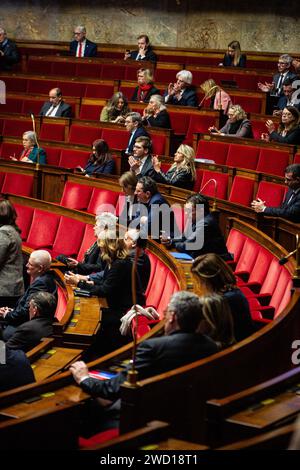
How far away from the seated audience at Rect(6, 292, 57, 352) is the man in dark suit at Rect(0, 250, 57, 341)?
0.21 metres

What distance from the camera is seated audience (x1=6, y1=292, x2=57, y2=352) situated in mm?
2133

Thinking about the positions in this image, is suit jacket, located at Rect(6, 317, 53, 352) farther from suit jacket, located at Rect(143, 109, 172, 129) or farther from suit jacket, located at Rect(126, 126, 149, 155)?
suit jacket, located at Rect(143, 109, 172, 129)

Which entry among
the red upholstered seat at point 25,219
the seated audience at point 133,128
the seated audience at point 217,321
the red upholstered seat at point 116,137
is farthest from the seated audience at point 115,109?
the seated audience at point 217,321

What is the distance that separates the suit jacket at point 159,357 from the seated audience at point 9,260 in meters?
1.20

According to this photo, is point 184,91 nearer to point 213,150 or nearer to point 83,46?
point 213,150

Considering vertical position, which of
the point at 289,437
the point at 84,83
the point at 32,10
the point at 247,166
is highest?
the point at 32,10

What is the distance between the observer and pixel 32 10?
5852 mm

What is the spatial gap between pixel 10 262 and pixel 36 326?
2.22 feet

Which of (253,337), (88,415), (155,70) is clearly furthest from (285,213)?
(155,70)

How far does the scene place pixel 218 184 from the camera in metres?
3.49

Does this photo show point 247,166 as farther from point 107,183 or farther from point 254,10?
point 254,10

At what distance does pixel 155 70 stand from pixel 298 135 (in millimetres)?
1494

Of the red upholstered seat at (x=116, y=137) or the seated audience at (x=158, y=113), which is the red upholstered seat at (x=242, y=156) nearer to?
the seated audience at (x=158, y=113)

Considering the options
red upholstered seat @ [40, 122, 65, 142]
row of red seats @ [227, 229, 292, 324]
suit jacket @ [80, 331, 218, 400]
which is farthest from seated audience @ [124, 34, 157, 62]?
suit jacket @ [80, 331, 218, 400]
